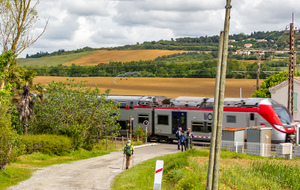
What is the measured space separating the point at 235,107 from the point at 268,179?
13991 mm

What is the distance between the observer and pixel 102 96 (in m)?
31.4

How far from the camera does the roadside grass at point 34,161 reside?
58.1 ft

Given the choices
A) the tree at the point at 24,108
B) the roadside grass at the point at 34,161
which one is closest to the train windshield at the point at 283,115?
the roadside grass at the point at 34,161

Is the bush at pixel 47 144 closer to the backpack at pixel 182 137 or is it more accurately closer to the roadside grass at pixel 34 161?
the roadside grass at pixel 34 161

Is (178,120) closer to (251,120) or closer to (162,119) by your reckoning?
(162,119)

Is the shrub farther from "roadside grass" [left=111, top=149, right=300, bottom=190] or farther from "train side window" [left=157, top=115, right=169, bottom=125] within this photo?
"roadside grass" [left=111, top=149, right=300, bottom=190]

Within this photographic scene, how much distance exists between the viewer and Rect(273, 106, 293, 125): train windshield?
29.5m

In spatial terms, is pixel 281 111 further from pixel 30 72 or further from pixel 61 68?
pixel 61 68

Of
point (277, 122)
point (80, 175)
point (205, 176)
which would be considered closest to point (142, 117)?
point (277, 122)

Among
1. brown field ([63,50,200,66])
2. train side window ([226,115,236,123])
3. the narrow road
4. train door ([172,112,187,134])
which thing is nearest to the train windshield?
train side window ([226,115,236,123])

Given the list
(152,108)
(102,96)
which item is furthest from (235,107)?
(102,96)

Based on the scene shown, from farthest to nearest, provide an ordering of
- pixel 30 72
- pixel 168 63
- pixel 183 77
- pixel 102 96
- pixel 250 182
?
1. pixel 168 63
2. pixel 183 77
3. pixel 102 96
4. pixel 30 72
5. pixel 250 182

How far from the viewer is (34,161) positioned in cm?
2256

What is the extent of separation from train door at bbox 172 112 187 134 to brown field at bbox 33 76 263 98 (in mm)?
27488
